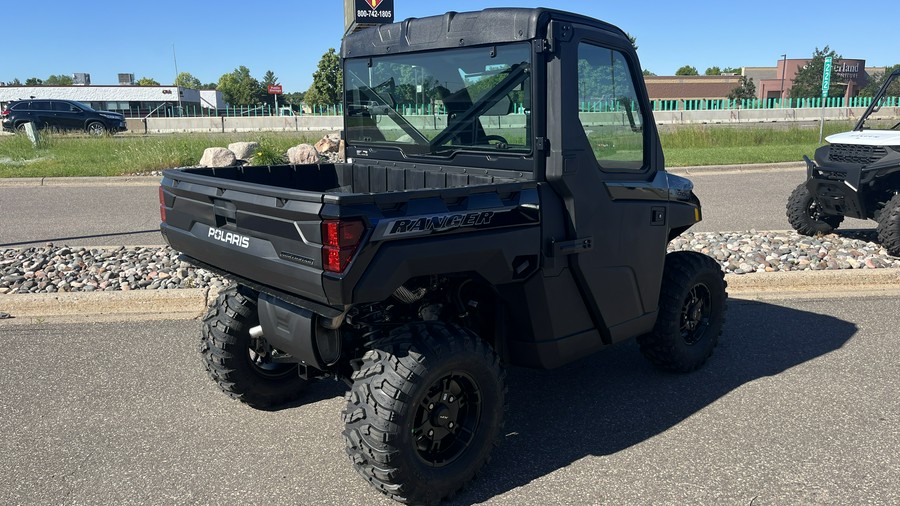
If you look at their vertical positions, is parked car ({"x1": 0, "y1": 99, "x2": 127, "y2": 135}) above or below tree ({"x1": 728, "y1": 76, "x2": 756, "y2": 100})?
below

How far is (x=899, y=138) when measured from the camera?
7.90 meters

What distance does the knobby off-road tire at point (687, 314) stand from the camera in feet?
14.6

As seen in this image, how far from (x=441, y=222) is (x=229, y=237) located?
3.35 feet

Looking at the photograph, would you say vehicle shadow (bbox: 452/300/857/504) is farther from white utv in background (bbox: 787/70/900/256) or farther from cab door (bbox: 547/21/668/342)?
white utv in background (bbox: 787/70/900/256)

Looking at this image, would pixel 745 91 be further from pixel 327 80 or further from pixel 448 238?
pixel 448 238

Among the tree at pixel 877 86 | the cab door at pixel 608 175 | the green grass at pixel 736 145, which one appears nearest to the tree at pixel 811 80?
the tree at pixel 877 86

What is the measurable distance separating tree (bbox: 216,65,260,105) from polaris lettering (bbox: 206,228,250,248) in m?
84.9

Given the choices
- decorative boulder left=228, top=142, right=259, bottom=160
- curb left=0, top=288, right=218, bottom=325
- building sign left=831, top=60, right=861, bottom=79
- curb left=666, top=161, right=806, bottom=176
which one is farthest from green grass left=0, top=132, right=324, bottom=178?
building sign left=831, top=60, right=861, bottom=79

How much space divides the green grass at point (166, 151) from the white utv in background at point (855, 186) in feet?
22.4

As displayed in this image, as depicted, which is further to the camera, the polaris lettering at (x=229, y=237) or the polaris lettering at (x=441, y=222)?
the polaris lettering at (x=229, y=237)

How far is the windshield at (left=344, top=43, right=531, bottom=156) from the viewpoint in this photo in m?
3.55

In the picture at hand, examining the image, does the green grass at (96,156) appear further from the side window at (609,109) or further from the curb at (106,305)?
the side window at (609,109)

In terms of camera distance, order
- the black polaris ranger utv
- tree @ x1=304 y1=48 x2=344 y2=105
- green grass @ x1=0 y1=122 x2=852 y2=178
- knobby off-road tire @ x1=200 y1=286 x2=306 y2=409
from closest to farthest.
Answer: the black polaris ranger utv < knobby off-road tire @ x1=200 y1=286 x2=306 y2=409 < green grass @ x1=0 y1=122 x2=852 y2=178 < tree @ x1=304 y1=48 x2=344 y2=105

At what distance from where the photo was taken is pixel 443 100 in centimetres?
389
